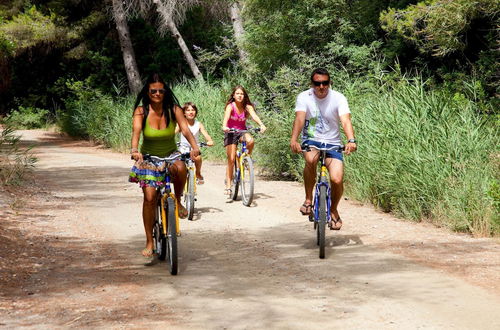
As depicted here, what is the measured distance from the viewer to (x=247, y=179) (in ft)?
41.5

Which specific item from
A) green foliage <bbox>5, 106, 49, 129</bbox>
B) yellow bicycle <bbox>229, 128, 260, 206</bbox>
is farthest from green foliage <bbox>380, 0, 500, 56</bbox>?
green foliage <bbox>5, 106, 49, 129</bbox>

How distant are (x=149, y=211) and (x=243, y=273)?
1.15 metres

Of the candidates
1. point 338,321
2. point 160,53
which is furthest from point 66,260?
point 160,53

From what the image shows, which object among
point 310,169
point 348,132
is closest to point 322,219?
point 310,169

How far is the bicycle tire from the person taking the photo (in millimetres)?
11977

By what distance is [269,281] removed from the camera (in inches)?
281

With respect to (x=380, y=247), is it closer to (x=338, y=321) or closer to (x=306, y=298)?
(x=306, y=298)

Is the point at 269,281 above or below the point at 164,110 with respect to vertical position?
below

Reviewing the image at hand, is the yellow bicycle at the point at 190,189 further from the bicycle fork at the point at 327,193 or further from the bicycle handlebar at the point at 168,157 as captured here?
the bicycle handlebar at the point at 168,157

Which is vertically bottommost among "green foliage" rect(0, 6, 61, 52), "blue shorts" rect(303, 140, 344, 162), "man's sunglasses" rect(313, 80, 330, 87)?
"blue shorts" rect(303, 140, 344, 162)

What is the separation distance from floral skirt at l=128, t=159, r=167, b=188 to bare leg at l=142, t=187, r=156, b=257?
7 cm

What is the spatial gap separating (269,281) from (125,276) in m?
1.46

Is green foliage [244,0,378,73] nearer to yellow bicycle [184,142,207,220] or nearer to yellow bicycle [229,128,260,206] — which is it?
yellow bicycle [229,128,260,206]

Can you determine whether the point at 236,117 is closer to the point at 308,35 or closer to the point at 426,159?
the point at 426,159
